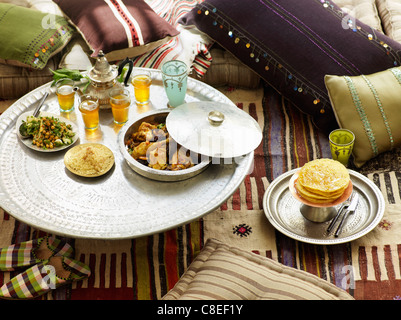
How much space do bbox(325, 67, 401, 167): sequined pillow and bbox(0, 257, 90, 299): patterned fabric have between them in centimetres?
120

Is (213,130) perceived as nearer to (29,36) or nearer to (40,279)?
(40,279)

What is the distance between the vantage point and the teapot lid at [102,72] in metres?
1.96

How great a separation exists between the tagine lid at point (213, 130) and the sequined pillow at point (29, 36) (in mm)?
866

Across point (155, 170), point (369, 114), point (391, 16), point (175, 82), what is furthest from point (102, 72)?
point (391, 16)

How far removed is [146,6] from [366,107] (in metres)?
1.16

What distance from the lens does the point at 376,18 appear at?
2709mm

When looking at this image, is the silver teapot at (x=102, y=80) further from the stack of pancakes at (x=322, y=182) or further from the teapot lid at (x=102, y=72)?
the stack of pancakes at (x=322, y=182)

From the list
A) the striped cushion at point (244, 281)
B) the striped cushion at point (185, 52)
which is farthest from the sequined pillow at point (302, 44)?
the striped cushion at point (244, 281)

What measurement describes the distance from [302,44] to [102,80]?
92 centimetres

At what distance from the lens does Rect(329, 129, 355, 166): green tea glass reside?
2131 millimetres
